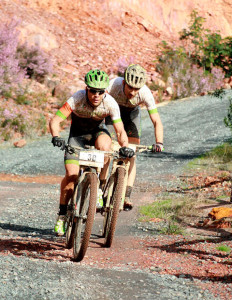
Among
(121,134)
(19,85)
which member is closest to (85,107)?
(121,134)

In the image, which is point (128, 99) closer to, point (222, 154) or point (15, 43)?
point (222, 154)

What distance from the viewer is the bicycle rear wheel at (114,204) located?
5.40 m

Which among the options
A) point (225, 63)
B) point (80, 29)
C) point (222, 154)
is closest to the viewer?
point (225, 63)

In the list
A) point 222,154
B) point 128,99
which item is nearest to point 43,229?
point 128,99

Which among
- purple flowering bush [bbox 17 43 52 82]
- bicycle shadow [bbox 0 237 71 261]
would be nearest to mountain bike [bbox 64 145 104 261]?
bicycle shadow [bbox 0 237 71 261]

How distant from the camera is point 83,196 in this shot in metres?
5.16

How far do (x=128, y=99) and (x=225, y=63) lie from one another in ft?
16.7

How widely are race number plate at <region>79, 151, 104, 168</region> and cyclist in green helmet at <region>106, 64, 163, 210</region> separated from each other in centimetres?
90

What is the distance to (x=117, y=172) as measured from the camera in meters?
5.55

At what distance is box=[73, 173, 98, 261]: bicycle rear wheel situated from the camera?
4.84m

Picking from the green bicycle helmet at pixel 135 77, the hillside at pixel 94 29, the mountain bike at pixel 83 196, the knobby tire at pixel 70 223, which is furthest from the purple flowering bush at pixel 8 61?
the mountain bike at pixel 83 196

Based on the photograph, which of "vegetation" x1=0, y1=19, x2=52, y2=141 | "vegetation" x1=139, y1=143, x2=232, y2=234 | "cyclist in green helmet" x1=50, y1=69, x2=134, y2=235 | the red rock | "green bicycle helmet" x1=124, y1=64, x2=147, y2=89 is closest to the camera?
"cyclist in green helmet" x1=50, y1=69, x2=134, y2=235

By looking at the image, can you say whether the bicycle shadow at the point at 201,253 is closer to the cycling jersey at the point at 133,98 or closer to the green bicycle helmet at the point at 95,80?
the cycling jersey at the point at 133,98

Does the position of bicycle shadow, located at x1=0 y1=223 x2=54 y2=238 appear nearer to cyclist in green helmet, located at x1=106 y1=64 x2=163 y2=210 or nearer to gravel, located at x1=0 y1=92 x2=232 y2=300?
gravel, located at x1=0 y1=92 x2=232 y2=300
